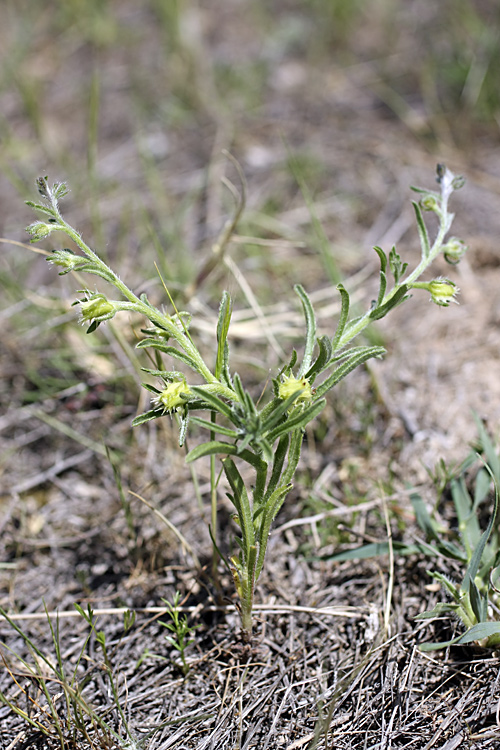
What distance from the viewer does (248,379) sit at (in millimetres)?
2744

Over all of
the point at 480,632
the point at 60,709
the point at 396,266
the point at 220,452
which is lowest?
the point at 60,709

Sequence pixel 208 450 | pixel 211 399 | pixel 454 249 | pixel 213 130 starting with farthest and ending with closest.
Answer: pixel 213 130, pixel 454 249, pixel 211 399, pixel 208 450

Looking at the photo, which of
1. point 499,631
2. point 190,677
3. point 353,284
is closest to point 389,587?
point 499,631

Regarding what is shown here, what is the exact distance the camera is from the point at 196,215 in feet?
12.2

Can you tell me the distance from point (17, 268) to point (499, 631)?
9.98 ft

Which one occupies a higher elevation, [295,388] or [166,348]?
[166,348]

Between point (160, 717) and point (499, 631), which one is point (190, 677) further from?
point (499, 631)

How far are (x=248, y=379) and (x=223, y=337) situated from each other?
1148 millimetres

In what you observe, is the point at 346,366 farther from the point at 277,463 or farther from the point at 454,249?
the point at 454,249

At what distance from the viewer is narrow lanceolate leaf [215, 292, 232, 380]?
160cm

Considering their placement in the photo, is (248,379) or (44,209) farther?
(248,379)

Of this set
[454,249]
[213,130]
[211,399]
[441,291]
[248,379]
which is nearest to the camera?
[211,399]

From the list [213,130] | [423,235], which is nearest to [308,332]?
[423,235]

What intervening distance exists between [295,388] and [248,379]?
1.25 m
